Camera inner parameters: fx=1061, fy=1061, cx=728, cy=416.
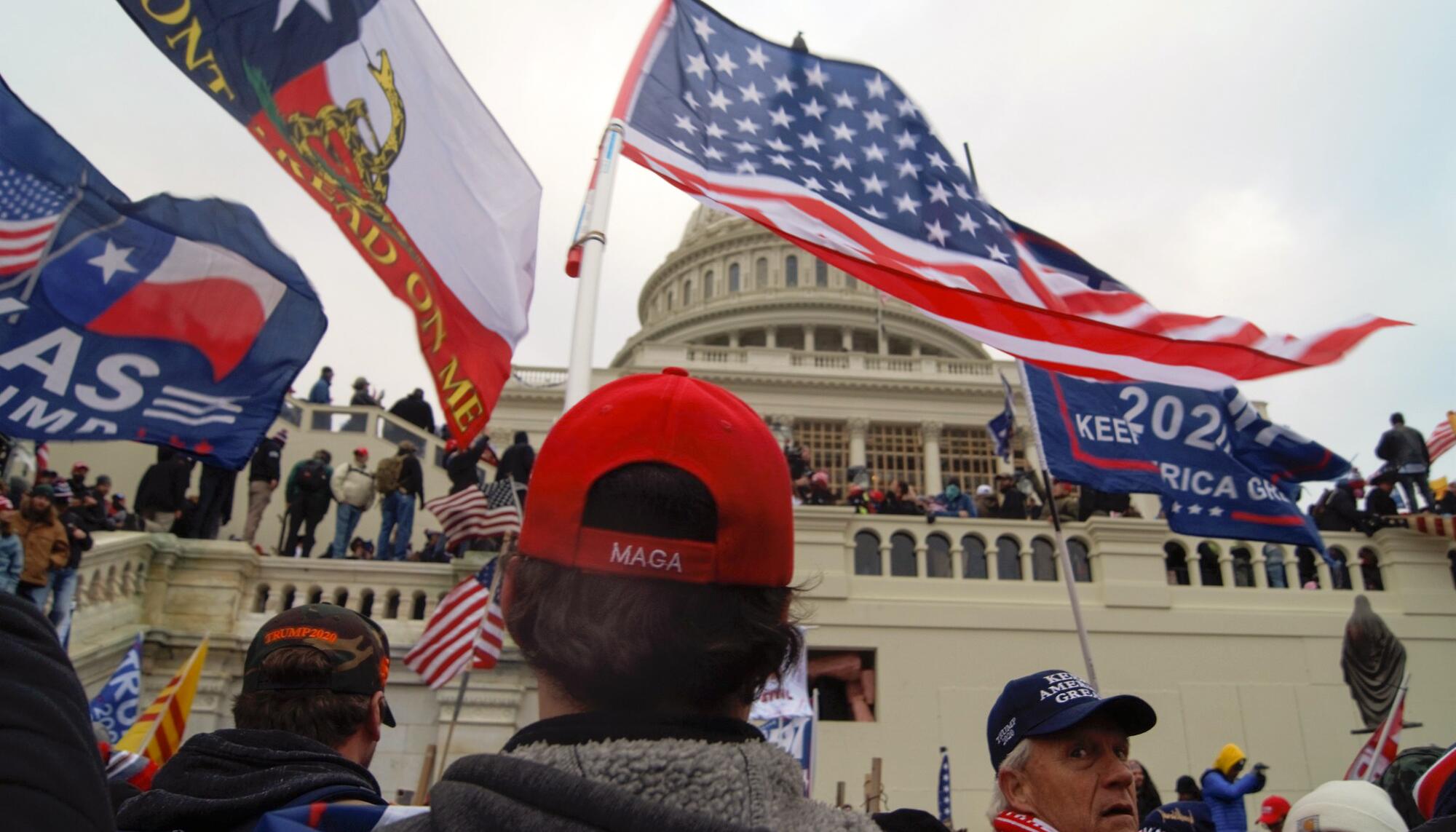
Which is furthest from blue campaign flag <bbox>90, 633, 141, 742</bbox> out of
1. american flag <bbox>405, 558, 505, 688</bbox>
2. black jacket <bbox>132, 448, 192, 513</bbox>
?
black jacket <bbox>132, 448, 192, 513</bbox>

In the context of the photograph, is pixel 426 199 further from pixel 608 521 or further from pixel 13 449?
pixel 13 449

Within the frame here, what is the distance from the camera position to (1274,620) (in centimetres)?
1260

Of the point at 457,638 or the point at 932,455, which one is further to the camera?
the point at 932,455

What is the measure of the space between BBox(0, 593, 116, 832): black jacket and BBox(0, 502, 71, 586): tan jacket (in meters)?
8.08

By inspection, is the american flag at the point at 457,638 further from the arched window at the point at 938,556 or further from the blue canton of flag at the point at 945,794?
the arched window at the point at 938,556

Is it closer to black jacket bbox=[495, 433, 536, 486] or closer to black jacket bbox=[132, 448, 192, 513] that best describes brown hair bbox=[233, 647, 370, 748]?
black jacket bbox=[132, 448, 192, 513]

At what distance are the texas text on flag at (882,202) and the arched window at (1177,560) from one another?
699cm

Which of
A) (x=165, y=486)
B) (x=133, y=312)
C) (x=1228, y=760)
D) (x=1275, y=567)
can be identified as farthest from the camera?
(x=1275, y=567)

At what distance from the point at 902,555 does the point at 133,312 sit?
9.80 m

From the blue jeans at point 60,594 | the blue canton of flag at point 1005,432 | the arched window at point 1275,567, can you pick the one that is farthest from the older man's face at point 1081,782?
the arched window at point 1275,567

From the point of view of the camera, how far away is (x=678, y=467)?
1.34 m

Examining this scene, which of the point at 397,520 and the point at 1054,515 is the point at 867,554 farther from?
the point at 1054,515

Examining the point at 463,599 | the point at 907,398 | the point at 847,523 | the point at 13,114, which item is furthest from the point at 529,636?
the point at 907,398

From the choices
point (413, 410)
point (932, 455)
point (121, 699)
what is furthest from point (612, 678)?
point (932, 455)
